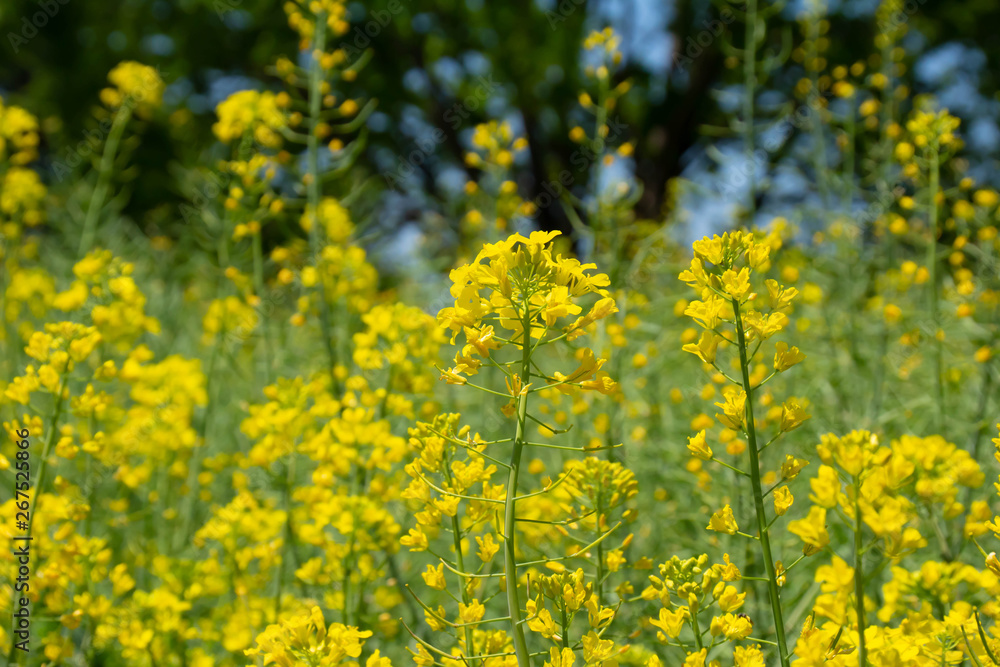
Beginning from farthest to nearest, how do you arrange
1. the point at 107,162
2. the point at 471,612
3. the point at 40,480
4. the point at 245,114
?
the point at 107,162 → the point at 245,114 → the point at 40,480 → the point at 471,612

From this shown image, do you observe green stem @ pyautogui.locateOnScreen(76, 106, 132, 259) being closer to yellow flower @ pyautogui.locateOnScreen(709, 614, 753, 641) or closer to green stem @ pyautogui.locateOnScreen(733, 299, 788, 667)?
green stem @ pyautogui.locateOnScreen(733, 299, 788, 667)

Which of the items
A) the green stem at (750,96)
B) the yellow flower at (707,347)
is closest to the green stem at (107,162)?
the green stem at (750,96)

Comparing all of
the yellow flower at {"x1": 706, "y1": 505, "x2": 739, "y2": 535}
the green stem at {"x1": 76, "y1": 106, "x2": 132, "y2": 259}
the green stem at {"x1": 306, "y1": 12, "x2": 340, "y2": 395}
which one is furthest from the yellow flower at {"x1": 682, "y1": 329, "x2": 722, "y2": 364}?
the green stem at {"x1": 76, "y1": 106, "x2": 132, "y2": 259}

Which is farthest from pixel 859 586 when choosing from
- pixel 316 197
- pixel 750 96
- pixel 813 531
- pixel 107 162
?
pixel 107 162

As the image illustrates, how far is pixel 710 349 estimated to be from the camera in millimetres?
1186

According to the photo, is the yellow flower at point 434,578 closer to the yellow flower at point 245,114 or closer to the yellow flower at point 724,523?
the yellow flower at point 724,523

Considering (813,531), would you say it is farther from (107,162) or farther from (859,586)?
(107,162)

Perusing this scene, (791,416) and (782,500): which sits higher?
(791,416)

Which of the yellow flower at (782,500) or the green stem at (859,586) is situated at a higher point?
the yellow flower at (782,500)

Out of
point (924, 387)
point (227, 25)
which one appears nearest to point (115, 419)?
point (924, 387)

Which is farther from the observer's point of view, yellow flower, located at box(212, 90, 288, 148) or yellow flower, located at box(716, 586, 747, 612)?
yellow flower, located at box(212, 90, 288, 148)

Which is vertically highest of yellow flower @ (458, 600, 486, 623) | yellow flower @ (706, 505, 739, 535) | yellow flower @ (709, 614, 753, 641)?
yellow flower @ (706, 505, 739, 535)

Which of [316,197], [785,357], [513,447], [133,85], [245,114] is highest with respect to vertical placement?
[133,85]

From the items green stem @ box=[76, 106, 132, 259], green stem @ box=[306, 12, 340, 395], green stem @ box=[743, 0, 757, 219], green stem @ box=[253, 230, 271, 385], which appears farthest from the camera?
green stem @ box=[76, 106, 132, 259]
